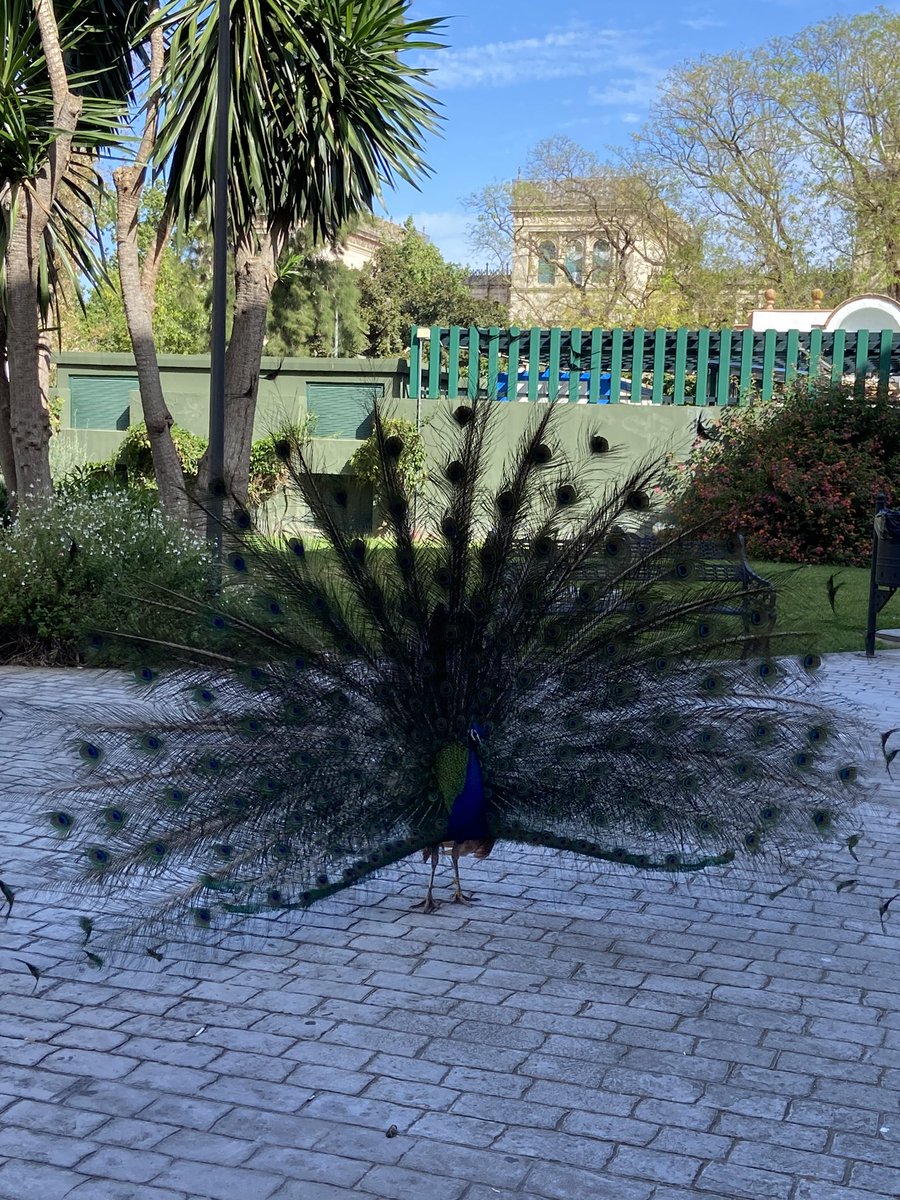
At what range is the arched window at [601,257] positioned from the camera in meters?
41.0

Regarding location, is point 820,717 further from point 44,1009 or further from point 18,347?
point 18,347

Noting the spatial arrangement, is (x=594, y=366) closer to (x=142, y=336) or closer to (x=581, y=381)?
(x=581, y=381)

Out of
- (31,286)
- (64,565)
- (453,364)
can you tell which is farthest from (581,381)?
(64,565)

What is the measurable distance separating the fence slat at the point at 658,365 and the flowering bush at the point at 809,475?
241cm

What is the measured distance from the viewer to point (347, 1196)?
10.2 ft

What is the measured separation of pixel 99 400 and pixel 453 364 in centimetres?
761

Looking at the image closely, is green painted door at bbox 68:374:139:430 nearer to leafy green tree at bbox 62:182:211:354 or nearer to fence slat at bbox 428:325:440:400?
fence slat at bbox 428:325:440:400

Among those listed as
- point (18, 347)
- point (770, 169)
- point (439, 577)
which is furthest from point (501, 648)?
point (770, 169)

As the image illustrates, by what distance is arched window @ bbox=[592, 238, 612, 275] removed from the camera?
4100cm

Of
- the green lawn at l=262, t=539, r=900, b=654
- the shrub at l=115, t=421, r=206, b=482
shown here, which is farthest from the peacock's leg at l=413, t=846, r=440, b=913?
the shrub at l=115, t=421, r=206, b=482

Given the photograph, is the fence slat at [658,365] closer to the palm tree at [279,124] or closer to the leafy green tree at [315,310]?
the palm tree at [279,124]

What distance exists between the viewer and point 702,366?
20.1 meters

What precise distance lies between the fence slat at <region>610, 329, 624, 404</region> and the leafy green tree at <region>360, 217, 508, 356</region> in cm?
2279

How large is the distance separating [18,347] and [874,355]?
13384 millimetres
